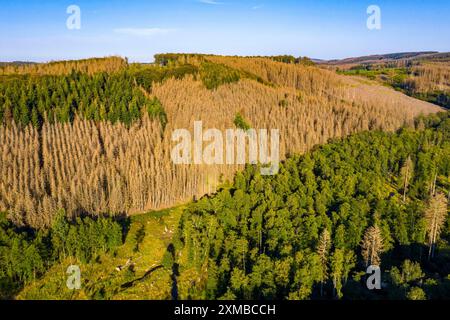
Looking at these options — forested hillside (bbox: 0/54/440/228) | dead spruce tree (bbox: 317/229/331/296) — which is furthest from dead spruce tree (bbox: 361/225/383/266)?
forested hillside (bbox: 0/54/440/228)

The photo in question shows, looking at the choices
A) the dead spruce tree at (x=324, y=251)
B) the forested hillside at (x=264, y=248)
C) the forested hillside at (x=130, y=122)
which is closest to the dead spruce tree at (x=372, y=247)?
the forested hillside at (x=264, y=248)

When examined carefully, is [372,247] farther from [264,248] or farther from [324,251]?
[264,248]

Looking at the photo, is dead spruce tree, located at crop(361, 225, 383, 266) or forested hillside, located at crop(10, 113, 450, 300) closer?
forested hillside, located at crop(10, 113, 450, 300)

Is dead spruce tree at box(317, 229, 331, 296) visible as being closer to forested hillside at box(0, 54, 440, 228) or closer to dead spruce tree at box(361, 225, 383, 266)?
dead spruce tree at box(361, 225, 383, 266)

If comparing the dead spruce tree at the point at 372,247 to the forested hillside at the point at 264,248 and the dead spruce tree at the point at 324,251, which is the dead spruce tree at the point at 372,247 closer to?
the forested hillside at the point at 264,248

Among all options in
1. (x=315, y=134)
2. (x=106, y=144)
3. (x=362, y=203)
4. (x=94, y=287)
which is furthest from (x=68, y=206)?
(x=315, y=134)

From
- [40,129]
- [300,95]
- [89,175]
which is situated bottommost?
[89,175]

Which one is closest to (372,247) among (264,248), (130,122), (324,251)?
(324,251)
